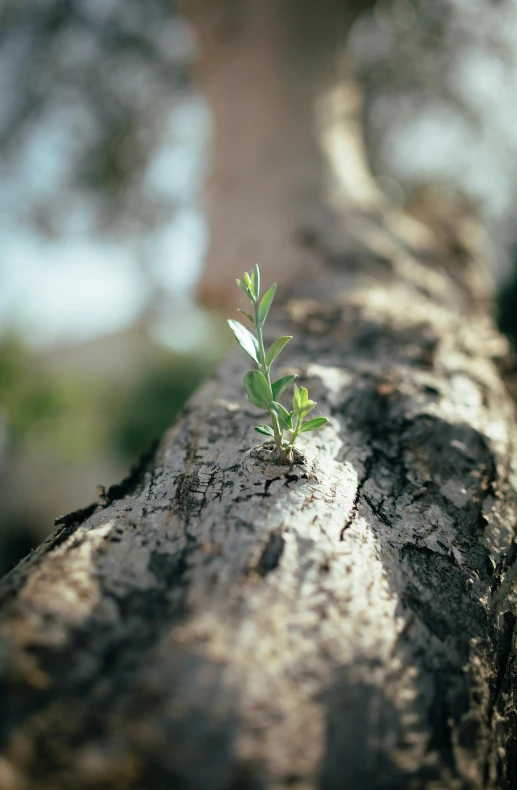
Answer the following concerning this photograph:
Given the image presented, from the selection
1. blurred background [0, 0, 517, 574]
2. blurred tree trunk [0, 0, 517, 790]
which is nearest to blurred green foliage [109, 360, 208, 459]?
blurred background [0, 0, 517, 574]

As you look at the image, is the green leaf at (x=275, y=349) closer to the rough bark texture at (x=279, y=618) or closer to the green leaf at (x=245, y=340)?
the green leaf at (x=245, y=340)

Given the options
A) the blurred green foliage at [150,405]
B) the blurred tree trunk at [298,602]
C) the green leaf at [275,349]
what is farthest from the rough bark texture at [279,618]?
the blurred green foliage at [150,405]

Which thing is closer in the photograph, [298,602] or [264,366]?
[298,602]

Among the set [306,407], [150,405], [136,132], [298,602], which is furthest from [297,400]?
[150,405]

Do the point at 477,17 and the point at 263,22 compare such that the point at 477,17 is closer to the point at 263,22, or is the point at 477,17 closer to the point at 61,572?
the point at 263,22

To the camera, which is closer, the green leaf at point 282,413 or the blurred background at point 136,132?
the green leaf at point 282,413

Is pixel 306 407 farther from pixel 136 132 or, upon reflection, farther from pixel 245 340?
pixel 136 132
